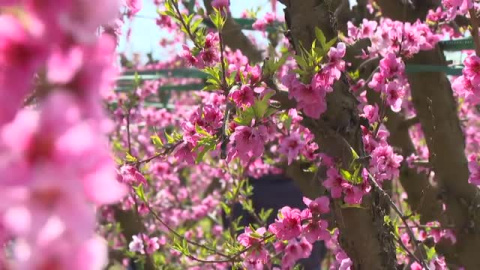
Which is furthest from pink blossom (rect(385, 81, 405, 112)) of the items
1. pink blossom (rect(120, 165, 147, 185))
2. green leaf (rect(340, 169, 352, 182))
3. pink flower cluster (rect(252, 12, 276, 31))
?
pink flower cluster (rect(252, 12, 276, 31))

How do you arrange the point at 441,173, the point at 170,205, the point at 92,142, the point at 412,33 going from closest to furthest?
1. the point at 92,142
2. the point at 412,33
3. the point at 441,173
4. the point at 170,205

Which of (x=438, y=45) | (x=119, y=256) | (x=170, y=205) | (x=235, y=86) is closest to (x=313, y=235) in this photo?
(x=235, y=86)

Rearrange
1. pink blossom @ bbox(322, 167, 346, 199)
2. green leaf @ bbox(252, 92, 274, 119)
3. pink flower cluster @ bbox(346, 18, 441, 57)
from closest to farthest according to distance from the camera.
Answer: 1. green leaf @ bbox(252, 92, 274, 119)
2. pink blossom @ bbox(322, 167, 346, 199)
3. pink flower cluster @ bbox(346, 18, 441, 57)

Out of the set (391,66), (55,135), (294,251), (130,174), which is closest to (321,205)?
(294,251)

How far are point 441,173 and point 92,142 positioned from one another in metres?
2.82

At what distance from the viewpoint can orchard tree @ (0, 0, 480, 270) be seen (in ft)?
1.37

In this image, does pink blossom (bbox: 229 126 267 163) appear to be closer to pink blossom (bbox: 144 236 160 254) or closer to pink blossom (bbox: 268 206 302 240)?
pink blossom (bbox: 268 206 302 240)

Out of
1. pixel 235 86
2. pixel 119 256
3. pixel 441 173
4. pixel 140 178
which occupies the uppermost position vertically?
pixel 235 86

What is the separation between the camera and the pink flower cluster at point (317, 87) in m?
1.74

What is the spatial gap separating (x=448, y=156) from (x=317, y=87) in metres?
1.50

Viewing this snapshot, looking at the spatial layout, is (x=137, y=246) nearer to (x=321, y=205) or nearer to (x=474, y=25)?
(x=321, y=205)

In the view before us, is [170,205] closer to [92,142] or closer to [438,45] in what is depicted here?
[438,45]

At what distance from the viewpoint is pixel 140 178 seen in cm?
209

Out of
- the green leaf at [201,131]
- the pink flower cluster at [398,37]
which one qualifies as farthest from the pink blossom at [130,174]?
the pink flower cluster at [398,37]
